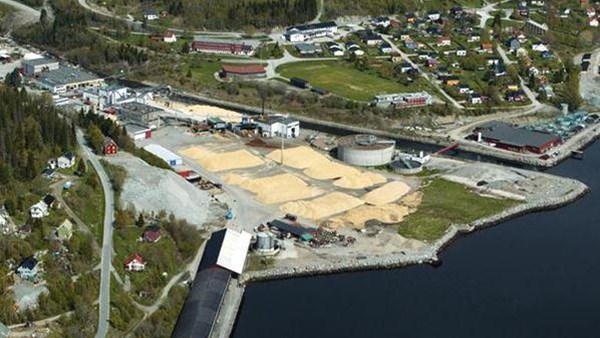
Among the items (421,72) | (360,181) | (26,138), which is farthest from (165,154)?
(421,72)

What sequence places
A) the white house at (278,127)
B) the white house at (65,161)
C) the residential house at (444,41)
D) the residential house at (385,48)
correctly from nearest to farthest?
the white house at (65,161)
the white house at (278,127)
the residential house at (385,48)
the residential house at (444,41)

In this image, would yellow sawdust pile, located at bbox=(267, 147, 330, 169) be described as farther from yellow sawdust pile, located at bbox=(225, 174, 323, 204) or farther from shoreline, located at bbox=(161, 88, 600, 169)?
shoreline, located at bbox=(161, 88, 600, 169)

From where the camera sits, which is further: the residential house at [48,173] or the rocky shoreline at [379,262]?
the residential house at [48,173]

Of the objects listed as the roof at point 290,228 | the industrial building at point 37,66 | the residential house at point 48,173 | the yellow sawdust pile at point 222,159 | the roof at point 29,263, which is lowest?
the industrial building at point 37,66

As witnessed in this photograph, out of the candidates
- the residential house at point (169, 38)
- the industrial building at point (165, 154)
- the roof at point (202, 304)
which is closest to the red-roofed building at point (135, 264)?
the roof at point (202, 304)

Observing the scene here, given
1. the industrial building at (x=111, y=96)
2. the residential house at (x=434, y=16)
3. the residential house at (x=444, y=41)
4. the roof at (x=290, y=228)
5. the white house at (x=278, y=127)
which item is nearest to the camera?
the roof at (x=290, y=228)

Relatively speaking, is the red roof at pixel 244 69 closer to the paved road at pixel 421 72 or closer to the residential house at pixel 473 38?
the paved road at pixel 421 72
